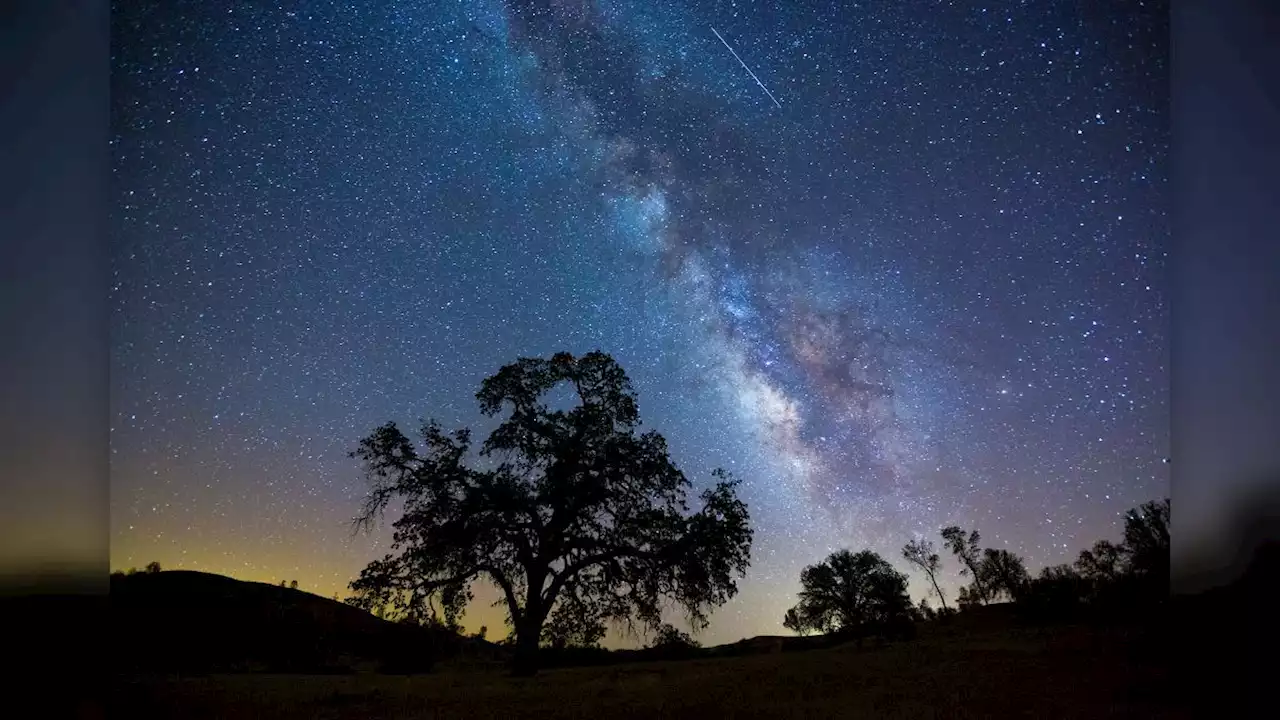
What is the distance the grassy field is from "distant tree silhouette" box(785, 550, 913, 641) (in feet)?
21.8

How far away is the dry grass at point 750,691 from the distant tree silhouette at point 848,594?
22.1 ft

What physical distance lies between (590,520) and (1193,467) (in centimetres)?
694

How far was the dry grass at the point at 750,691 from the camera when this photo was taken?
219 inches

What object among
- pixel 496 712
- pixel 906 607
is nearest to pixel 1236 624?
pixel 496 712

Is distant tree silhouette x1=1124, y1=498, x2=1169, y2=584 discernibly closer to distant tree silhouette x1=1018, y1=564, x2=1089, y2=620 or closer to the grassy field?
distant tree silhouette x1=1018, y1=564, x2=1089, y2=620

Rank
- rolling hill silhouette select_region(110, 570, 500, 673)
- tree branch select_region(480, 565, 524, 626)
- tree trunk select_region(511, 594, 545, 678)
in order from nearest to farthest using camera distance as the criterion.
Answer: tree trunk select_region(511, 594, 545, 678) → tree branch select_region(480, 565, 524, 626) → rolling hill silhouette select_region(110, 570, 500, 673)

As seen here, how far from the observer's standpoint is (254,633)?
→ 11.1 m

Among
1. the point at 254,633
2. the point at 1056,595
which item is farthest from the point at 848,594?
the point at 254,633

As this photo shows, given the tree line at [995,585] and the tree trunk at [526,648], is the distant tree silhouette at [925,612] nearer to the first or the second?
the tree line at [995,585]

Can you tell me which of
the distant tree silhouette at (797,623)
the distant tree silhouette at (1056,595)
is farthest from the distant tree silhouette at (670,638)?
the distant tree silhouette at (1056,595)

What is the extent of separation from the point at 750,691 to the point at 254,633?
26.6ft

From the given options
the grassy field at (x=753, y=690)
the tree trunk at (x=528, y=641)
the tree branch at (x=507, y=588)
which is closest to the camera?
the grassy field at (x=753, y=690)

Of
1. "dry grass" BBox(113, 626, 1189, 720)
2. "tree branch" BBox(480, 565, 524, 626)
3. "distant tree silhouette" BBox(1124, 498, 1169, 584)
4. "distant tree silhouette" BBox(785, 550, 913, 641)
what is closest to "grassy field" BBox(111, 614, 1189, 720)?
"dry grass" BBox(113, 626, 1189, 720)

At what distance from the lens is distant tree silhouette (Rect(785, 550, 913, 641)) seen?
15.7 metres
